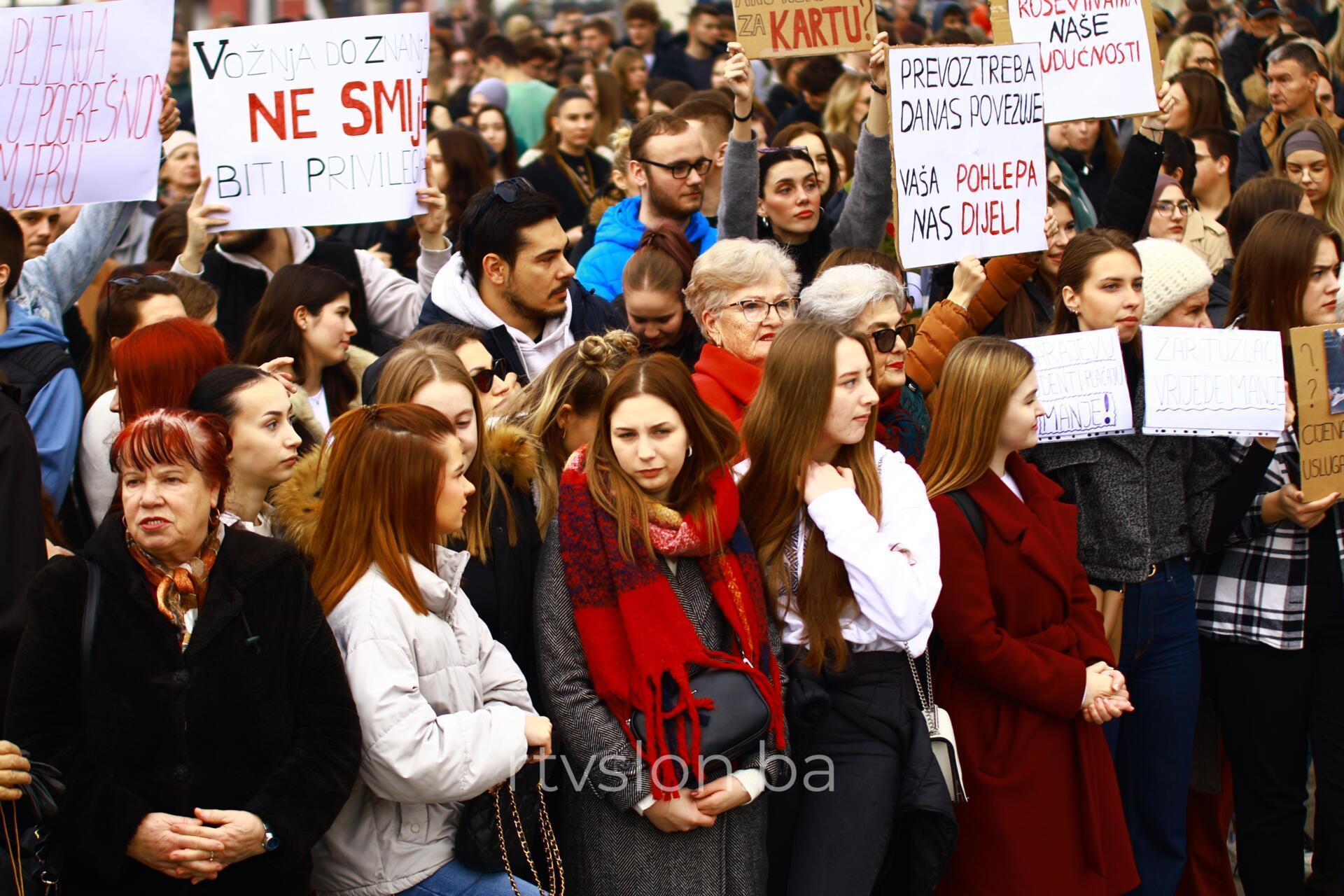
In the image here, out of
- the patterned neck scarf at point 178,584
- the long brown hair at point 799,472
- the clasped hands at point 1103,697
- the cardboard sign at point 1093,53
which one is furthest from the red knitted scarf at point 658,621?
the cardboard sign at point 1093,53

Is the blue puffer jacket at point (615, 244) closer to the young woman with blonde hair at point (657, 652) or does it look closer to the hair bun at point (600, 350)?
the hair bun at point (600, 350)

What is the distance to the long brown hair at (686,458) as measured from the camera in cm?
384

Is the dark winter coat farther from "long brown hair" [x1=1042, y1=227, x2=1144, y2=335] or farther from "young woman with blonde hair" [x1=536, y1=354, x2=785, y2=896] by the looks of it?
"long brown hair" [x1=1042, y1=227, x2=1144, y2=335]

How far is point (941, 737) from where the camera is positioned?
413cm

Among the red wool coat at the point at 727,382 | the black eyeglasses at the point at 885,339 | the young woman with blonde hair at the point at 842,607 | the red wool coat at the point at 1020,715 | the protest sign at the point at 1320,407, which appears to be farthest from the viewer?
the protest sign at the point at 1320,407

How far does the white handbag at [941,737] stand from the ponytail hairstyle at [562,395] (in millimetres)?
1162

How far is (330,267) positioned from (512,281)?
1.07 m

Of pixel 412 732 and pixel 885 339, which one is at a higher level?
pixel 885 339

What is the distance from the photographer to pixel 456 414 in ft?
13.3

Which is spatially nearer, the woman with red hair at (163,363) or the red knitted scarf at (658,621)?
the red knitted scarf at (658,621)

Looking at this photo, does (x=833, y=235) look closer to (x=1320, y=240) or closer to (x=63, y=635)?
(x=1320, y=240)

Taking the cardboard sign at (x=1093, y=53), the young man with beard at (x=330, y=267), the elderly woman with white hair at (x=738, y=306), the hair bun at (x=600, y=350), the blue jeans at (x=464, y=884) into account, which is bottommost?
the blue jeans at (x=464, y=884)

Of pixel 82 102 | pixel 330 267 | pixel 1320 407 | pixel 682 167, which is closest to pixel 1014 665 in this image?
pixel 1320 407

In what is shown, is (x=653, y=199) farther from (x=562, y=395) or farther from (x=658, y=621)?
(x=658, y=621)
